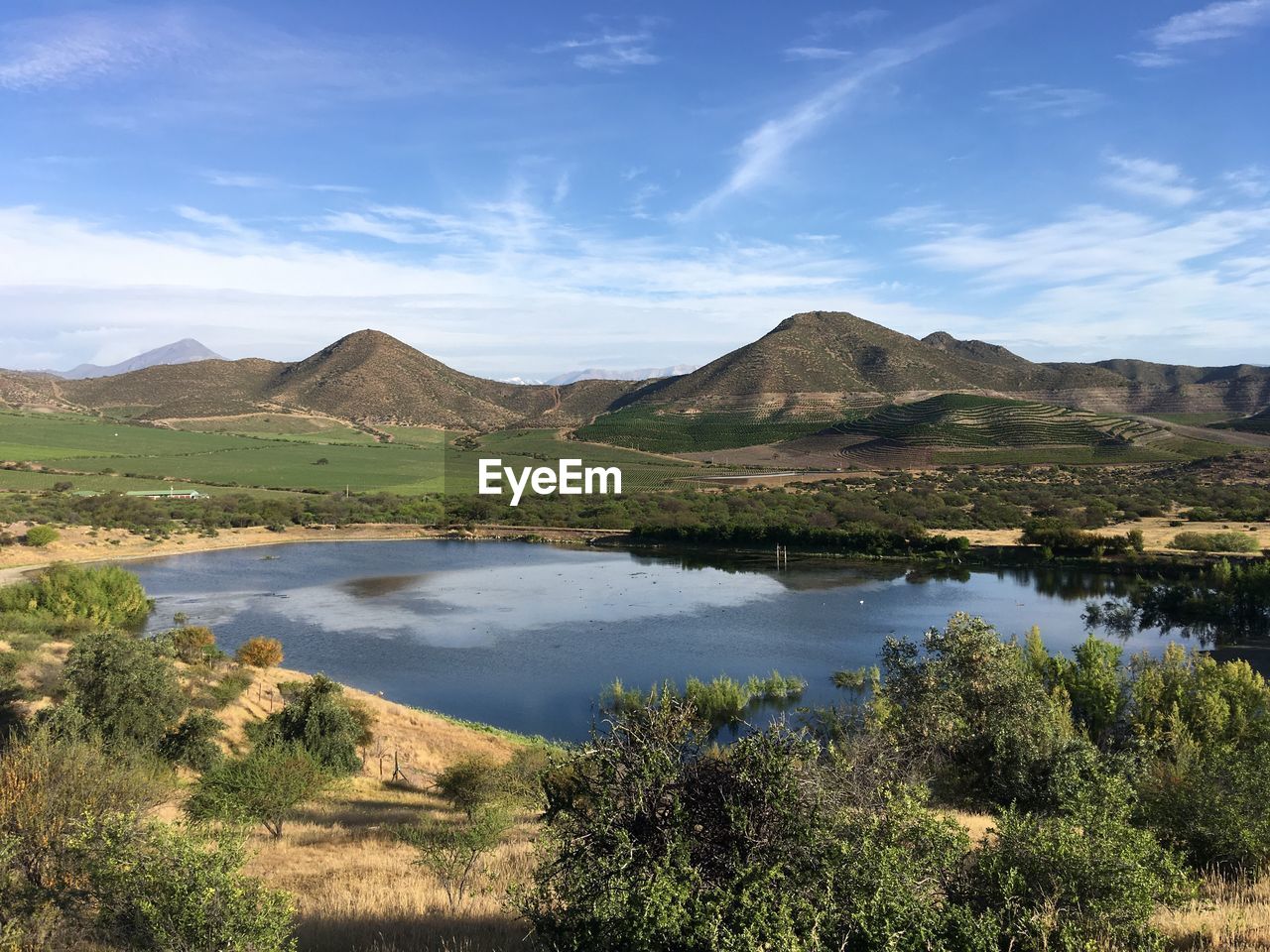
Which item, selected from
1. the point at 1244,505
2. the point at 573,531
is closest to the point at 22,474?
the point at 573,531

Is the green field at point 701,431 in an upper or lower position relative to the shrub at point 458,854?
upper

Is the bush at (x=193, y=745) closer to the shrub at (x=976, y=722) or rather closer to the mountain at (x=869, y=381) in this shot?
the shrub at (x=976, y=722)

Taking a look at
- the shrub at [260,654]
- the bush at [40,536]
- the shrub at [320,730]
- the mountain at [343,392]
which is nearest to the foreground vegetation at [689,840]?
the shrub at [320,730]

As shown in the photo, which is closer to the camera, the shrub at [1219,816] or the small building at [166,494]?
the shrub at [1219,816]

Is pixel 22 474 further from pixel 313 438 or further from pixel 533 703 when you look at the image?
pixel 533 703

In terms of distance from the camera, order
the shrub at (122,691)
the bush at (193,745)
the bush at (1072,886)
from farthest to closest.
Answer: the bush at (193,745), the shrub at (122,691), the bush at (1072,886)

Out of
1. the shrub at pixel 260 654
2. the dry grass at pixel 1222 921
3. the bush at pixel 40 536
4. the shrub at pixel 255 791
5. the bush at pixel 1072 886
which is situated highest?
the bush at pixel 1072 886
